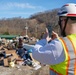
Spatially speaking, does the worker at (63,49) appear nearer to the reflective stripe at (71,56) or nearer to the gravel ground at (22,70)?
the reflective stripe at (71,56)

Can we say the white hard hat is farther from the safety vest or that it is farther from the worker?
the safety vest

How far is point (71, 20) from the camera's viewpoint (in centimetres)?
178

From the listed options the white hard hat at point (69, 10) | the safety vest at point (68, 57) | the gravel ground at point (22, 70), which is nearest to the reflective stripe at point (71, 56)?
the safety vest at point (68, 57)

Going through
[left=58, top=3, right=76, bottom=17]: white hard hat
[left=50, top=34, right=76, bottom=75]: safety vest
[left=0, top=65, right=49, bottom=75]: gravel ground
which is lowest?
[left=0, top=65, right=49, bottom=75]: gravel ground

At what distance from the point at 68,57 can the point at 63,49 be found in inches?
2.4

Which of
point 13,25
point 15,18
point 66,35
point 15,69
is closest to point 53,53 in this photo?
point 66,35

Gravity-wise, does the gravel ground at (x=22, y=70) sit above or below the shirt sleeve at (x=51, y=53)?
below

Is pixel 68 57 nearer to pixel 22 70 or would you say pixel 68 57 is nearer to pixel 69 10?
pixel 69 10

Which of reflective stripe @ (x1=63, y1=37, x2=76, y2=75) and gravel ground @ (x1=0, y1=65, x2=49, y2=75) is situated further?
gravel ground @ (x1=0, y1=65, x2=49, y2=75)

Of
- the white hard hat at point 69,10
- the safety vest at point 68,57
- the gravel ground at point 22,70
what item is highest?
the white hard hat at point 69,10

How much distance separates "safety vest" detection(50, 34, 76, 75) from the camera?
5.55 ft

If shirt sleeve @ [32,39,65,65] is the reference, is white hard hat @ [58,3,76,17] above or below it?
above

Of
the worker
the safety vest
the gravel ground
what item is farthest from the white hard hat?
the gravel ground

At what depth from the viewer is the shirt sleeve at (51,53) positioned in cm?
169
